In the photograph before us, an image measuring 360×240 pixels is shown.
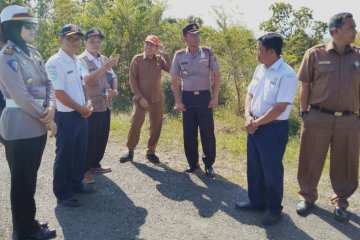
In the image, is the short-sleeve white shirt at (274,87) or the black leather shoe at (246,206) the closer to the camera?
the short-sleeve white shirt at (274,87)

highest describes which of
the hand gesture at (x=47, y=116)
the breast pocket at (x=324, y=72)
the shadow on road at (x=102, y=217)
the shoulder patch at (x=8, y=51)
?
the shoulder patch at (x=8, y=51)

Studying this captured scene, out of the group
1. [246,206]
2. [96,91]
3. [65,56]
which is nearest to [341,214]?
[246,206]

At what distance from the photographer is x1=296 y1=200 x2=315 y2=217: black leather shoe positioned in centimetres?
421

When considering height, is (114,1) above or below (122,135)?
above

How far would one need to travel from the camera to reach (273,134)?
3.89 metres

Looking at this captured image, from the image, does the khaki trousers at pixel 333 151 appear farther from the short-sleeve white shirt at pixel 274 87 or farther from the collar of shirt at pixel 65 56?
the collar of shirt at pixel 65 56

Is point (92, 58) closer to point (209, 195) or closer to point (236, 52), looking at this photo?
point (209, 195)

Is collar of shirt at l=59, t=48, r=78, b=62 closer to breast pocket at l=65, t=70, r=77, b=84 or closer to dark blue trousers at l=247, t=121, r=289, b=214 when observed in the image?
breast pocket at l=65, t=70, r=77, b=84

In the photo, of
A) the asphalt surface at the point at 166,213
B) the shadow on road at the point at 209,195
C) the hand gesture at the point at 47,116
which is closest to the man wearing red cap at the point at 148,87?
the shadow on road at the point at 209,195

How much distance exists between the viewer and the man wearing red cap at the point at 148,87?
19.1ft

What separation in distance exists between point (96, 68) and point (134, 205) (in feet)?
5.91

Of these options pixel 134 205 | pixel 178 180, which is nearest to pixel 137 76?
pixel 178 180

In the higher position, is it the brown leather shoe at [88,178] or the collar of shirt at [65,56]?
the collar of shirt at [65,56]

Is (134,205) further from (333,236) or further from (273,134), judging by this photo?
(333,236)
